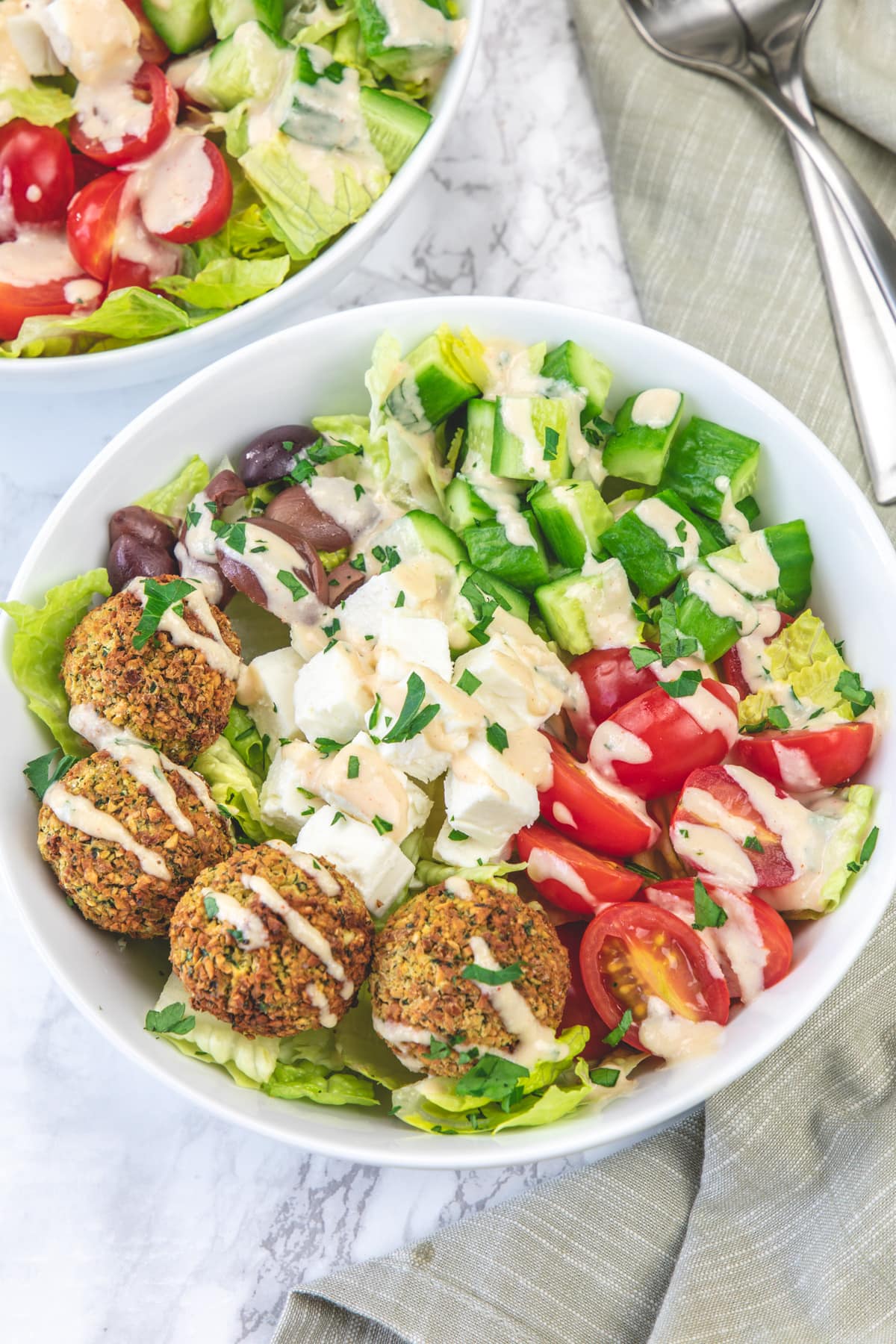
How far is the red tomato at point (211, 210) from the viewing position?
9.62 ft

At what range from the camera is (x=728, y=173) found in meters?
3.22

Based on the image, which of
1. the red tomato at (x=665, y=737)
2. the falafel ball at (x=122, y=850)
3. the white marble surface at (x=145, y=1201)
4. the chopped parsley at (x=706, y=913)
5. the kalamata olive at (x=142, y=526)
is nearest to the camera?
the falafel ball at (x=122, y=850)

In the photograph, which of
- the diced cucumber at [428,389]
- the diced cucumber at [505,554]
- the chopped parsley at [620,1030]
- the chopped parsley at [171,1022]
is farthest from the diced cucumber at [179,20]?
the chopped parsley at [620,1030]

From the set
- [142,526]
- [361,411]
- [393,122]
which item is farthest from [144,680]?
[393,122]

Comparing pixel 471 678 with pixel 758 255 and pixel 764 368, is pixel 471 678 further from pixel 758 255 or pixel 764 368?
pixel 758 255

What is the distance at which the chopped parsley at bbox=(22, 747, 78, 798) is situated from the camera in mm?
2357

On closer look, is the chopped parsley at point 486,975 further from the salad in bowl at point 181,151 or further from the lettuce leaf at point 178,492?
the salad in bowl at point 181,151

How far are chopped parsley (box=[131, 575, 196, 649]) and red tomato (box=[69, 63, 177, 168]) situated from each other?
117 cm

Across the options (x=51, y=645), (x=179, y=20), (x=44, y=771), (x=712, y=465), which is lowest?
(x=44, y=771)

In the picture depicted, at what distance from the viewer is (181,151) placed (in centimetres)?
297

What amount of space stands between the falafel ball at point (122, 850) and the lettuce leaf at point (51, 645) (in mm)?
186

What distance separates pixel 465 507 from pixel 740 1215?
158 cm

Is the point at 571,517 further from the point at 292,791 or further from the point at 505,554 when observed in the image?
the point at 292,791

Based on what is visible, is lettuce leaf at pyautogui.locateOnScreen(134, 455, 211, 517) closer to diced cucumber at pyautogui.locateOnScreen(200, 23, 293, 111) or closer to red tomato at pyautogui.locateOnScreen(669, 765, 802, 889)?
diced cucumber at pyautogui.locateOnScreen(200, 23, 293, 111)
